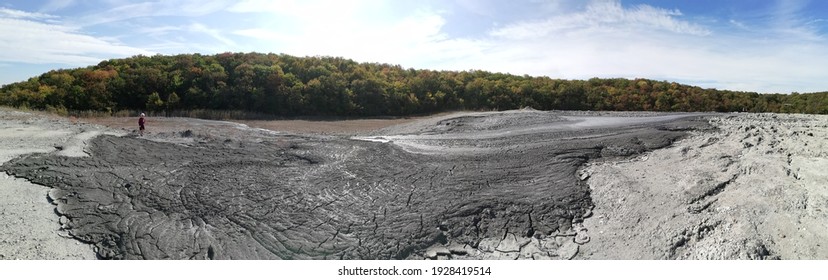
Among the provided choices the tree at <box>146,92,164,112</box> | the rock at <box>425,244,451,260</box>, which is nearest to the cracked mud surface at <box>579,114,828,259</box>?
the rock at <box>425,244,451,260</box>

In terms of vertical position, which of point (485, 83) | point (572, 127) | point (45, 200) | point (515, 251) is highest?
point (485, 83)

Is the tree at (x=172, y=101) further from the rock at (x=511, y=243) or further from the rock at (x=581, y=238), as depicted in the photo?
the rock at (x=581, y=238)

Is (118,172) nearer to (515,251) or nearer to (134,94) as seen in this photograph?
(515,251)

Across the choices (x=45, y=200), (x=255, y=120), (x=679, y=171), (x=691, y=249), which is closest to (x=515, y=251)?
(x=691, y=249)

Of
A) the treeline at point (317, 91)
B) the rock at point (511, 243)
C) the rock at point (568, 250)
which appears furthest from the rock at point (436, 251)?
the treeline at point (317, 91)

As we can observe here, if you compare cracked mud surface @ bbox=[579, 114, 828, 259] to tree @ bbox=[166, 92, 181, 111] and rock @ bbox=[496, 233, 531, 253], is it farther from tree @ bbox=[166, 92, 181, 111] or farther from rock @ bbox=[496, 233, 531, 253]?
tree @ bbox=[166, 92, 181, 111]

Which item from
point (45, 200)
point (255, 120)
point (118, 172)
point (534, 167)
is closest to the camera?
point (45, 200)
